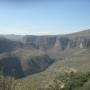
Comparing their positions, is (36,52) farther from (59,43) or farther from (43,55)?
(59,43)

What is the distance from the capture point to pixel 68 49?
149375 mm

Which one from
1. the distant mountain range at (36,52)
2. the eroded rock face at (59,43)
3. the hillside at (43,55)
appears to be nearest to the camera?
the hillside at (43,55)

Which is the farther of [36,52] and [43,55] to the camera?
[36,52]

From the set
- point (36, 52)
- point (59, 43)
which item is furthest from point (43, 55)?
point (59, 43)

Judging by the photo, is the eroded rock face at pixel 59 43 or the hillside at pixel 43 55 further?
the eroded rock face at pixel 59 43

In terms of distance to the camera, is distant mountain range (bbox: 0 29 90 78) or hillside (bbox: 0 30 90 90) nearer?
hillside (bbox: 0 30 90 90)

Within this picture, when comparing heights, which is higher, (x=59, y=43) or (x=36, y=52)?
(x=59, y=43)

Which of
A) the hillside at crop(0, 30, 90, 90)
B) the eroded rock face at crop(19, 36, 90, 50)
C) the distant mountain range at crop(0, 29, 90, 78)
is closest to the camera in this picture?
the hillside at crop(0, 30, 90, 90)

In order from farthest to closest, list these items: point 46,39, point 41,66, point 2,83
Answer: point 46,39, point 41,66, point 2,83

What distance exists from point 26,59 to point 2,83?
313 ft

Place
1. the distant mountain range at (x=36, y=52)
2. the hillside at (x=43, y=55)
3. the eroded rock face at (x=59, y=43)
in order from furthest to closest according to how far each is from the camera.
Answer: the eroded rock face at (x=59, y=43)
the distant mountain range at (x=36, y=52)
the hillside at (x=43, y=55)

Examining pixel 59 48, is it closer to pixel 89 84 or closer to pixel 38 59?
pixel 38 59

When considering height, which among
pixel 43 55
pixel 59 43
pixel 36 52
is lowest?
pixel 43 55

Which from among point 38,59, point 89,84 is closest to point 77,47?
point 38,59
